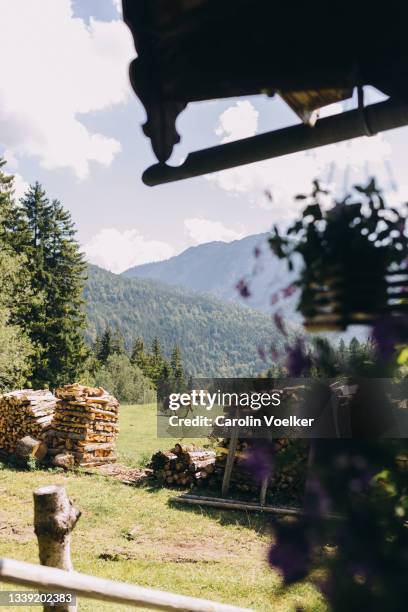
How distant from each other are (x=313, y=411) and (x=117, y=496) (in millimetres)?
10152

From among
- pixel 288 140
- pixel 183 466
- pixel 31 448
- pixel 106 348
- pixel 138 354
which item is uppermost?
pixel 106 348

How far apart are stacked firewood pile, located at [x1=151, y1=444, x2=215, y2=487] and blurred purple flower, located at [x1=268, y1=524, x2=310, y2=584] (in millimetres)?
10923

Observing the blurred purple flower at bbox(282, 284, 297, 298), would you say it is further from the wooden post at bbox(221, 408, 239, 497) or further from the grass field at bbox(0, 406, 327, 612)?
the wooden post at bbox(221, 408, 239, 497)

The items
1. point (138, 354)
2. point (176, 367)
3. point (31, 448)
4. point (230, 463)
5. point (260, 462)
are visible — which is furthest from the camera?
point (176, 367)

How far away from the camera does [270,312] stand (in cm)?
136

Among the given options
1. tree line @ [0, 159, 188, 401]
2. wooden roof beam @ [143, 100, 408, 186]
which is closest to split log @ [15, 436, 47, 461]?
tree line @ [0, 159, 188, 401]

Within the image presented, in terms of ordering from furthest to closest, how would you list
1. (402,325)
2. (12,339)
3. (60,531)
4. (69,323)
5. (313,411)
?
(69,323)
(12,339)
(60,531)
(313,411)
(402,325)

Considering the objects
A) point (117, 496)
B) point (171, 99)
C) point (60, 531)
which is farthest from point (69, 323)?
point (171, 99)

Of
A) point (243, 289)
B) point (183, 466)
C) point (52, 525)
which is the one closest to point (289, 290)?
point (243, 289)

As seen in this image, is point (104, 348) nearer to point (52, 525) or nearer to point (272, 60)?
point (52, 525)

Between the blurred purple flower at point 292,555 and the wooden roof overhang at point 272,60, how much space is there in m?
1.28

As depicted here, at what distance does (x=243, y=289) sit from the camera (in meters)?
1.42

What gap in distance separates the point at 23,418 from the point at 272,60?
46.7ft

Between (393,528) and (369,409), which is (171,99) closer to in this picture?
(369,409)
